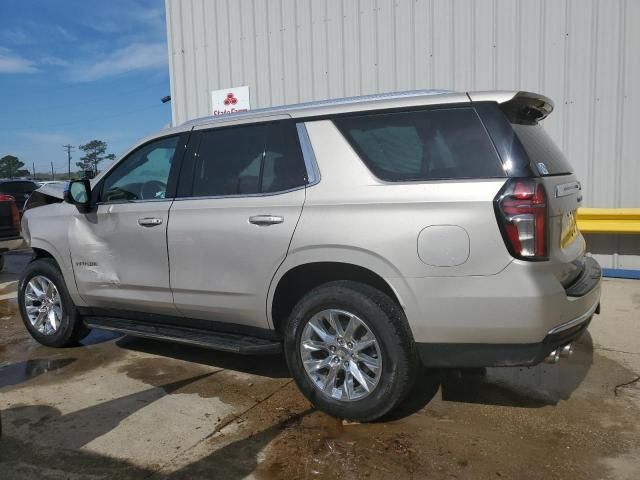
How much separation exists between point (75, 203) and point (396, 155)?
2801 millimetres

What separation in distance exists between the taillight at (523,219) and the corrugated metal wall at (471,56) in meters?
4.78

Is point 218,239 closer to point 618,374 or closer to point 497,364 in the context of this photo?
point 497,364

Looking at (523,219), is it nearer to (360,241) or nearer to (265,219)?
(360,241)

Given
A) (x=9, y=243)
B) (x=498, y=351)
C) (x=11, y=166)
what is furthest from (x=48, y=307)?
(x=11, y=166)

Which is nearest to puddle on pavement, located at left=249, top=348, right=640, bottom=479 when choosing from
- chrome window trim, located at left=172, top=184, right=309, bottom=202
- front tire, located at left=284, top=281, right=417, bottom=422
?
front tire, located at left=284, top=281, right=417, bottom=422

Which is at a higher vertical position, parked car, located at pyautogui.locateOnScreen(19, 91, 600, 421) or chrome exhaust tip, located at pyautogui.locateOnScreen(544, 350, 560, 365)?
parked car, located at pyautogui.locateOnScreen(19, 91, 600, 421)

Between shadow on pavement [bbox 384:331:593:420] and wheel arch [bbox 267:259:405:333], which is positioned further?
shadow on pavement [bbox 384:331:593:420]

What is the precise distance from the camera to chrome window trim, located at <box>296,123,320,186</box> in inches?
138

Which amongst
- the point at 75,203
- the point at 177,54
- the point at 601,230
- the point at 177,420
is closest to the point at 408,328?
the point at 177,420

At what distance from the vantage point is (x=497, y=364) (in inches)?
119

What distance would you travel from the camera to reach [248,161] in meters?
3.92

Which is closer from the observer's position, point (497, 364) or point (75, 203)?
point (497, 364)

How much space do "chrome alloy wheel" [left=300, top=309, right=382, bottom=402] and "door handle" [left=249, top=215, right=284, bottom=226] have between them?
2.10ft

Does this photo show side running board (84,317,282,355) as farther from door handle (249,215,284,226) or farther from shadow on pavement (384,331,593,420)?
shadow on pavement (384,331,593,420)
